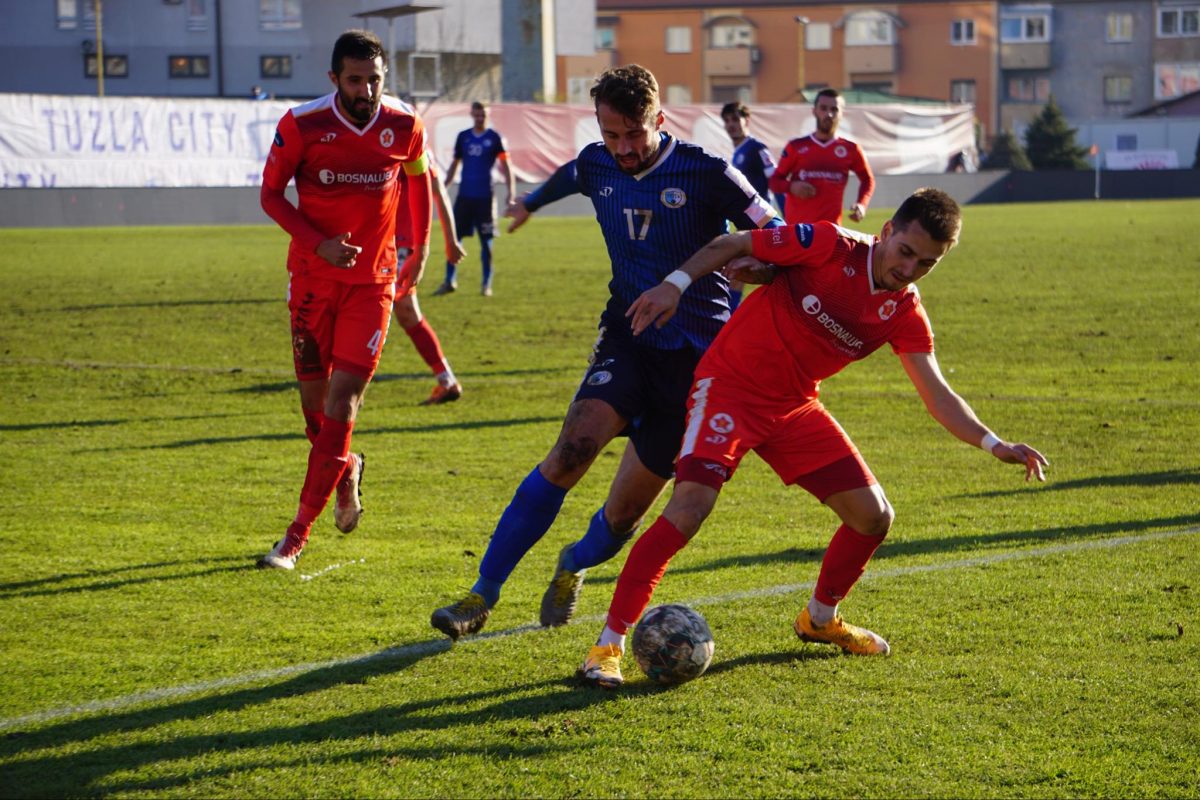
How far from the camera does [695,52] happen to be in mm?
95688

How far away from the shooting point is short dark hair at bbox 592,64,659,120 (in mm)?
5242

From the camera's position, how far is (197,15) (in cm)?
6316

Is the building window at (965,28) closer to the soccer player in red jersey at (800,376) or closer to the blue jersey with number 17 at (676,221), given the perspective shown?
the blue jersey with number 17 at (676,221)

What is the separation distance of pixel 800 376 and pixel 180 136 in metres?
32.8

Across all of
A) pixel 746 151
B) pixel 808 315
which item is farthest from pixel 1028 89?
pixel 808 315

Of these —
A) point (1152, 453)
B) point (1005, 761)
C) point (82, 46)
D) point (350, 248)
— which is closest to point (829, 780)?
point (1005, 761)

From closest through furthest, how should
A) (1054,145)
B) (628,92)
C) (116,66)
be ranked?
(628,92) → (116,66) → (1054,145)

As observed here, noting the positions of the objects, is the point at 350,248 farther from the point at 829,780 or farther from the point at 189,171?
the point at 189,171

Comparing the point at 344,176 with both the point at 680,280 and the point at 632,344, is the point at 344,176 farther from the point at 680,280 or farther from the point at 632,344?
the point at 680,280

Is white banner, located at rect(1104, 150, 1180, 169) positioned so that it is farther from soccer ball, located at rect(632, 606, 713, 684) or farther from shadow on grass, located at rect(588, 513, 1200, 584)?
soccer ball, located at rect(632, 606, 713, 684)

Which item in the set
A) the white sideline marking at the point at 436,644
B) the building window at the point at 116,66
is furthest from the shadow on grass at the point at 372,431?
the building window at the point at 116,66

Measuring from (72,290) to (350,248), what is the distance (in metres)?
14.6

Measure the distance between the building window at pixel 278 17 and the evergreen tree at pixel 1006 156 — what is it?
30.1 m

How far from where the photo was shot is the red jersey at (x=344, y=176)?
22.1ft
